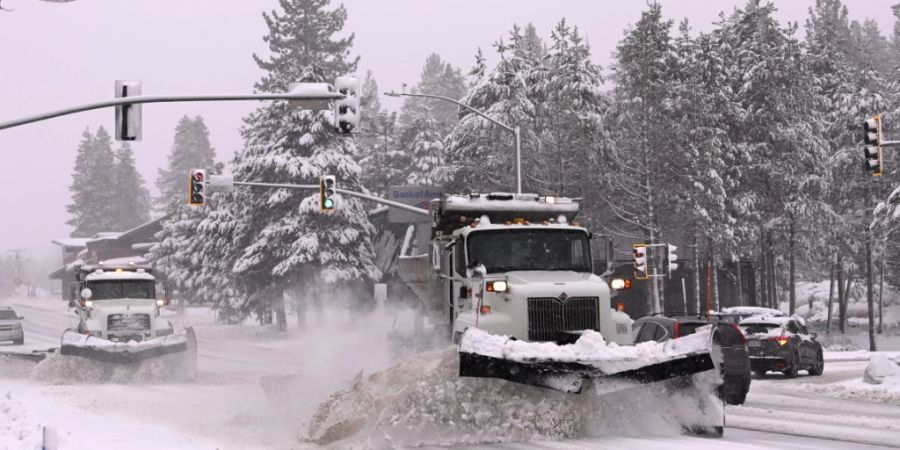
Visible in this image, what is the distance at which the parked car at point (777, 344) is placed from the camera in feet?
77.2

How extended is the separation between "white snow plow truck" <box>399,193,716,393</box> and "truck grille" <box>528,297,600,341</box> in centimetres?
1

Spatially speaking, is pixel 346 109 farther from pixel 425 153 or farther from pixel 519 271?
pixel 425 153

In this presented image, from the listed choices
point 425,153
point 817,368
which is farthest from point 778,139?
point 425,153

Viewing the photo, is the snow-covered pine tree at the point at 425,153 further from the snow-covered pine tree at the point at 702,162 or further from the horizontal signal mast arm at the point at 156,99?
the horizontal signal mast arm at the point at 156,99

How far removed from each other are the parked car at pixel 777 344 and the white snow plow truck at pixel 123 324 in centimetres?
1347

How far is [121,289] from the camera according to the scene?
25047mm

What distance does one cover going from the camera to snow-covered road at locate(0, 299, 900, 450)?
12.5 metres

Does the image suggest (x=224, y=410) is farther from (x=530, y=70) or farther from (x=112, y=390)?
(x=530, y=70)

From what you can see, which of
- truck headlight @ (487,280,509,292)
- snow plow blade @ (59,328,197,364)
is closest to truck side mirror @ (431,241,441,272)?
truck headlight @ (487,280,509,292)

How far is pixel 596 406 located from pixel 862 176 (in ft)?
123

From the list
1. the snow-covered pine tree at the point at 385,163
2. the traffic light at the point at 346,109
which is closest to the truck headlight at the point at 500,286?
the traffic light at the point at 346,109

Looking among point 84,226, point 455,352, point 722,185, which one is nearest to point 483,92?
point 722,185

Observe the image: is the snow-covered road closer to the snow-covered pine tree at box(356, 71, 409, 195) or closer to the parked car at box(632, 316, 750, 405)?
the parked car at box(632, 316, 750, 405)

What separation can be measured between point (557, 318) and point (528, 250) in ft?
5.87
